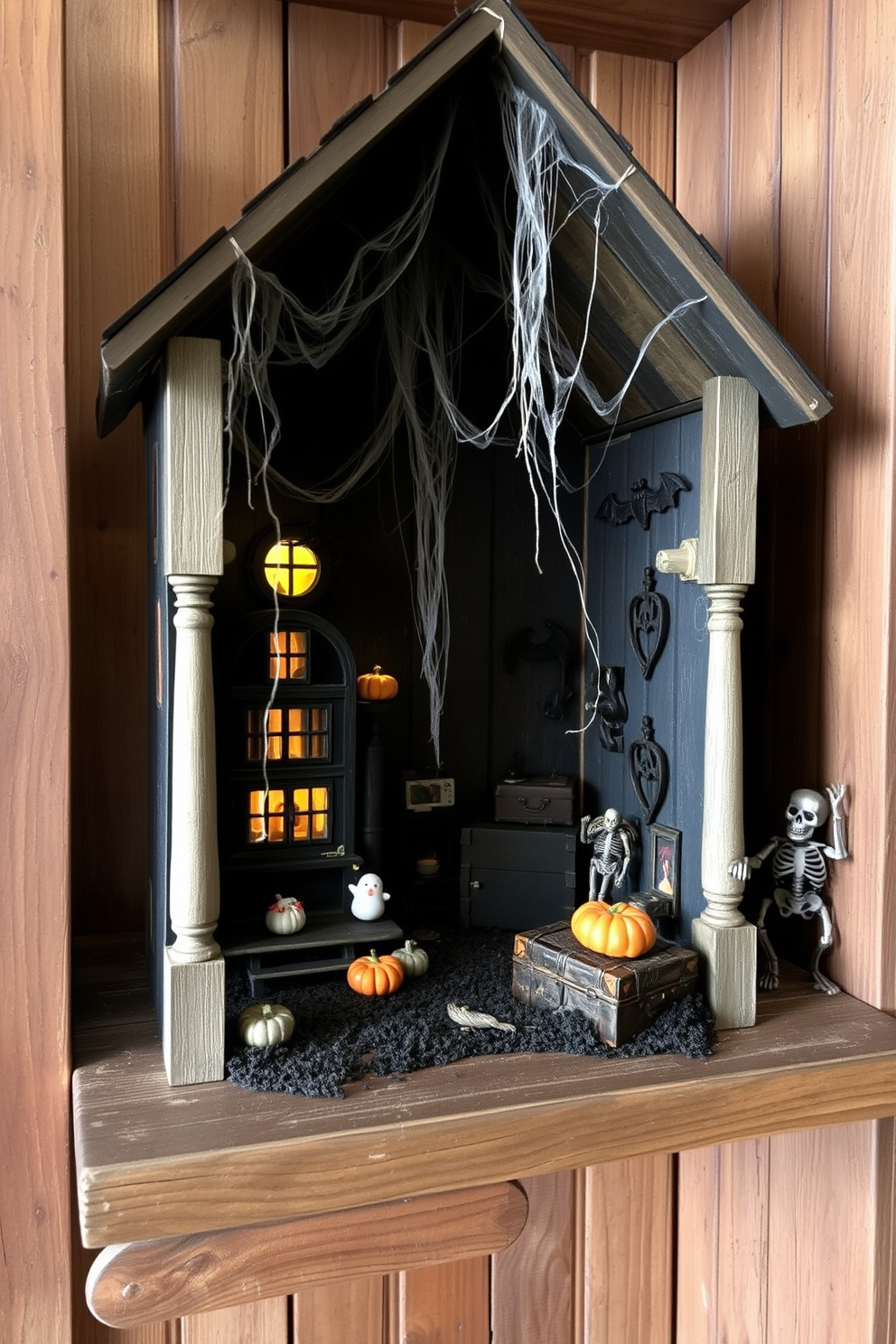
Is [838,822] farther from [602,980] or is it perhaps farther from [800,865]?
[602,980]

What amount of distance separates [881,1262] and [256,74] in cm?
160

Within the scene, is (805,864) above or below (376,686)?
below

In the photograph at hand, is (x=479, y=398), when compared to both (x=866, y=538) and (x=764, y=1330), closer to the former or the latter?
(x=866, y=538)

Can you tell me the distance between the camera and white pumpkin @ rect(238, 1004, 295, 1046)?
39.1 inches

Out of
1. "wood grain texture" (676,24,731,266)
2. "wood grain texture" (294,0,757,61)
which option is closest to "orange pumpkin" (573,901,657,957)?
"wood grain texture" (676,24,731,266)

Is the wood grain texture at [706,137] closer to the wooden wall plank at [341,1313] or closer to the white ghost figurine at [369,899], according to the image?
the white ghost figurine at [369,899]

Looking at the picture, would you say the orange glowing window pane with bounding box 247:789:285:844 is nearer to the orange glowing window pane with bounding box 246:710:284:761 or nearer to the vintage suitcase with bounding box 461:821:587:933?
the orange glowing window pane with bounding box 246:710:284:761

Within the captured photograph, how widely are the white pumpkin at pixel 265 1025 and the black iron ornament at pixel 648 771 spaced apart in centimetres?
50

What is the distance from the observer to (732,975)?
43.2 inches

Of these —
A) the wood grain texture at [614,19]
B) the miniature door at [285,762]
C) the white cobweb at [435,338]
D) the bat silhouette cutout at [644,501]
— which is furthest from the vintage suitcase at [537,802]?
the wood grain texture at [614,19]

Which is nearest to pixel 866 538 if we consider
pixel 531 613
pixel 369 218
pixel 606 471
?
pixel 606 471

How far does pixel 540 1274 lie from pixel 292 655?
3.07 feet

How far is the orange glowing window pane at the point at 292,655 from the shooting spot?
3.98 ft

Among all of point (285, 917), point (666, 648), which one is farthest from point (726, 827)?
point (285, 917)
